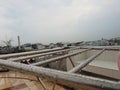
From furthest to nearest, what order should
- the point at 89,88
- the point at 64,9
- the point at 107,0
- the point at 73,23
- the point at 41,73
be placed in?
the point at 73,23 < the point at 64,9 < the point at 107,0 < the point at 41,73 < the point at 89,88

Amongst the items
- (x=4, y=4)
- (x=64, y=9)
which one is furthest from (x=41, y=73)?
(x=4, y=4)

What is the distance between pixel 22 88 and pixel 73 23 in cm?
367

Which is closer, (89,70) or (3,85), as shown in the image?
(89,70)

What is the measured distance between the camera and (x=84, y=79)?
0.39m

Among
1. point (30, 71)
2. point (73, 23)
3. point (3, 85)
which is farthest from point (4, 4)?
point (30, 71)

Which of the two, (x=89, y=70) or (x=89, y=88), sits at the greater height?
(x=89, y=88)

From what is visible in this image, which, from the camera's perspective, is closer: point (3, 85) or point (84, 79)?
point (84, 79)

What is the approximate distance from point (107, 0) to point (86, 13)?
1.67 meters

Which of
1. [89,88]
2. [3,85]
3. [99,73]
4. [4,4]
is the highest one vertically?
[4,4]

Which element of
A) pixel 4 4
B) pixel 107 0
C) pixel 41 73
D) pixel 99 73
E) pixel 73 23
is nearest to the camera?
pixel 41 73

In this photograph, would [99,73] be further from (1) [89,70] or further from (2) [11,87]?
(2) [11,87]

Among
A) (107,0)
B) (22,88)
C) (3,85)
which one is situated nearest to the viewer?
(22,88)

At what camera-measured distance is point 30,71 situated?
0.53 m

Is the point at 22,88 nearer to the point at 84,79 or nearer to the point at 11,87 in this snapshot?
the point at 11,87
